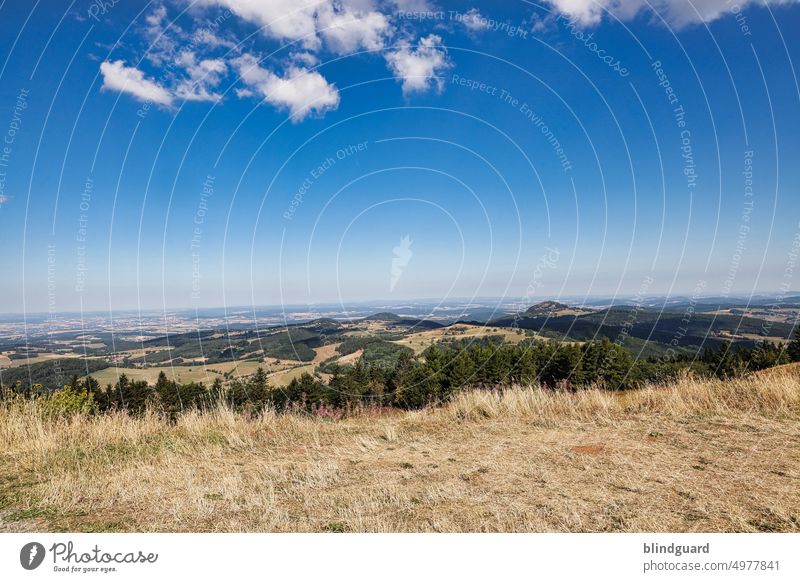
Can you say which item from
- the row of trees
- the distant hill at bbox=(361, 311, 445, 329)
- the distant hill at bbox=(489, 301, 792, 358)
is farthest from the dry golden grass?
the distant hill at bbox=(489, 301, 792, 358)

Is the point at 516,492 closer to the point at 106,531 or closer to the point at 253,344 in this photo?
the point at 106,531

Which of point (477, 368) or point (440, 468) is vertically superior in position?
point (440, 468)
